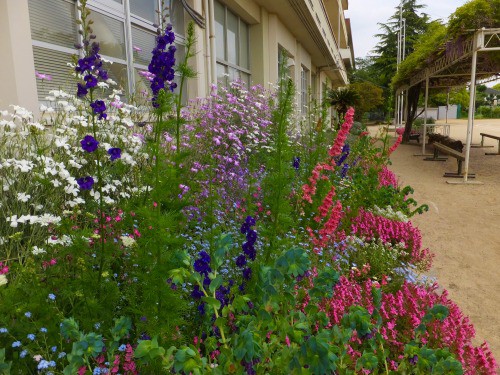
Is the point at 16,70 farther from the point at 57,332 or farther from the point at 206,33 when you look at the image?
the point at 206,33

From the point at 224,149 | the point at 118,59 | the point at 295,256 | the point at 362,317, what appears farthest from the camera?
the point at 224,149

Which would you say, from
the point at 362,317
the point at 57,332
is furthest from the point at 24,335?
the point at 362,317

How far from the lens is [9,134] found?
3182 mm

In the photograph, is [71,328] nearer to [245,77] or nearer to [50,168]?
[50,168]

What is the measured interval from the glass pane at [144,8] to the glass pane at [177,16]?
447mm

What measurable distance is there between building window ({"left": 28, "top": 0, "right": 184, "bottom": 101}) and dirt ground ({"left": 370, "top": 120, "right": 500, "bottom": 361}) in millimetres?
4007

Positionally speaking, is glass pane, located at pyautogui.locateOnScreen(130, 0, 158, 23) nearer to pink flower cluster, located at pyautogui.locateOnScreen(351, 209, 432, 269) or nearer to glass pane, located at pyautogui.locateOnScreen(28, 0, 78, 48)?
glass pane, located at pyautogui.locateOnScreen(28, 0, 78, 48)

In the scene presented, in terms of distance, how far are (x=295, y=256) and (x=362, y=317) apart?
47 cm

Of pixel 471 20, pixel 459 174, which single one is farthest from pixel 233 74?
pixel 459 174

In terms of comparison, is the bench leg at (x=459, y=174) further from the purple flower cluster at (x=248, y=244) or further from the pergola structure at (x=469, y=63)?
the purple flower cluster at (x=248, y=244)

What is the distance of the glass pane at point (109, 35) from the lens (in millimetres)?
5152

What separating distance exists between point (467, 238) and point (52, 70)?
19.4ft

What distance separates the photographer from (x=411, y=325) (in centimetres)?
254

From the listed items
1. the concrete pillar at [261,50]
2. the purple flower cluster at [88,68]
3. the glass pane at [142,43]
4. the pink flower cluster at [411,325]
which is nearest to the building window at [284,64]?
the concrete pillar at [261,50]
